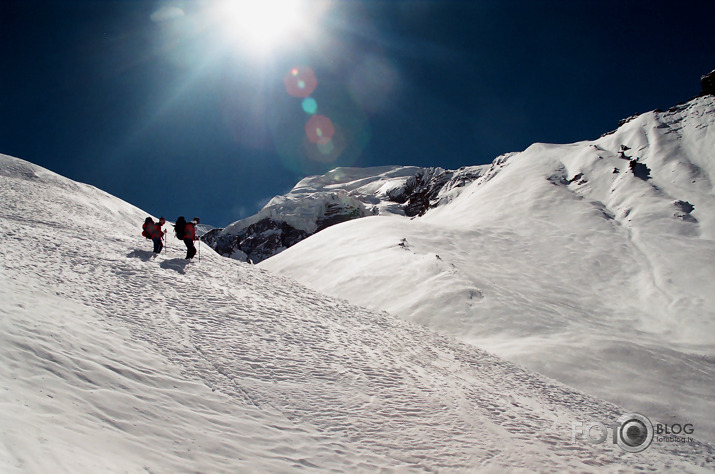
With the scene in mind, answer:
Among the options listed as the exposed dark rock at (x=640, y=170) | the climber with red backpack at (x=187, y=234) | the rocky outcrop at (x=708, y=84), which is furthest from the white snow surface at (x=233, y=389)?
the rocky outcrop at (x=708, y=84)

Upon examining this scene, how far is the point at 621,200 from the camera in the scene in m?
54.8

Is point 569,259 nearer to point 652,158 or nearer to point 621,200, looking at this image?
point 621,200

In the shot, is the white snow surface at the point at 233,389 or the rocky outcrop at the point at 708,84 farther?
the rocky outcrop at the point at 708,84

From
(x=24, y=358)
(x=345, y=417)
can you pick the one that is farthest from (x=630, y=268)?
(x=24, y=358)

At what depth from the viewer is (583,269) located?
38.8 metres

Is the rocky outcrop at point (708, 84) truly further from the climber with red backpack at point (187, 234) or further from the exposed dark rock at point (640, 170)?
the climber with red backpack at point (187, 234)

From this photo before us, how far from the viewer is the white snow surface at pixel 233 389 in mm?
6250

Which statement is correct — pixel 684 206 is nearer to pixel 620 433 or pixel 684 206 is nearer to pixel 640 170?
pixel 640 170

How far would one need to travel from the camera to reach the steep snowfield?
2003cm

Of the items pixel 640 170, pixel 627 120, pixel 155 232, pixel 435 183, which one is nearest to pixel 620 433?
pixel 155 232

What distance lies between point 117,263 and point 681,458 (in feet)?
58.8

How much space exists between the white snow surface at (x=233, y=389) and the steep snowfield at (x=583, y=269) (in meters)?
7.52

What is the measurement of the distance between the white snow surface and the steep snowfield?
7521 mm

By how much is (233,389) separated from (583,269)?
3865 centimetres
